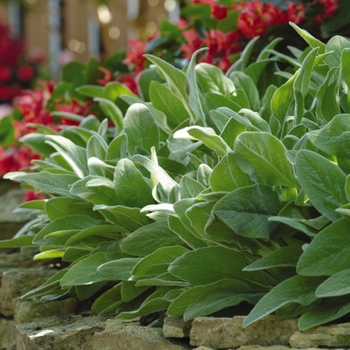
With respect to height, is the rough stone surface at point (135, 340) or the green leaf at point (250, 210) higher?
the green leaf at point (250, 210)

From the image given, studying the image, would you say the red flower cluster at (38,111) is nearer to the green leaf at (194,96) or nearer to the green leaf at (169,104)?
the green leaf at (169,104)

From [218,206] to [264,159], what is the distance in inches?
5.1

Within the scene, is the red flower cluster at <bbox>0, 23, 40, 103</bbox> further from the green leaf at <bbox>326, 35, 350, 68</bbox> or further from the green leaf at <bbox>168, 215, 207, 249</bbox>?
the green leaf at <bbox>168, 215, 207, 249</bbox>

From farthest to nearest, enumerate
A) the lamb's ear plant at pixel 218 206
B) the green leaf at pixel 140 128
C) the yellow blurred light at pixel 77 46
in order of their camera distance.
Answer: the yellow blurred light at pixel 77 46
the green leaf at pixel 140 128
the lamb's ear plant at pixel 218 206

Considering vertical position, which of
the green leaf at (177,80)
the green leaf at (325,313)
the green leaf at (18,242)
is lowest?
the green leaf at (18,242)

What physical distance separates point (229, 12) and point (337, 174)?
4.65 ft

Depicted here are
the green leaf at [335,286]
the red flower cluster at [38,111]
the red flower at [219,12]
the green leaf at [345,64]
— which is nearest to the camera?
the green leaf at [335,286]

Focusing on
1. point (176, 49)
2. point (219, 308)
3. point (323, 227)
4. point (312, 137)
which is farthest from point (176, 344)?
point (176, 49)

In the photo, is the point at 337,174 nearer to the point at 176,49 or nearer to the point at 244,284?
the point at 244,284

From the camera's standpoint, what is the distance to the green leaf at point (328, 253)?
1211 millimetres

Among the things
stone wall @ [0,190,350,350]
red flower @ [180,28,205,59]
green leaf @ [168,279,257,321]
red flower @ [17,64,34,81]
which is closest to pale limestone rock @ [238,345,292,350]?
stone wall @ [0,190,350,350]

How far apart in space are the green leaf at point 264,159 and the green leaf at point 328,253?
0.51 ft

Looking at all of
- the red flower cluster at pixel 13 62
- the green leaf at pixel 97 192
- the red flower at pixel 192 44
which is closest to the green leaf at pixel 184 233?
the green leaf at pixel 97 192

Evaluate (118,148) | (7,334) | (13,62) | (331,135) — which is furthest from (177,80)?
(13,62)
